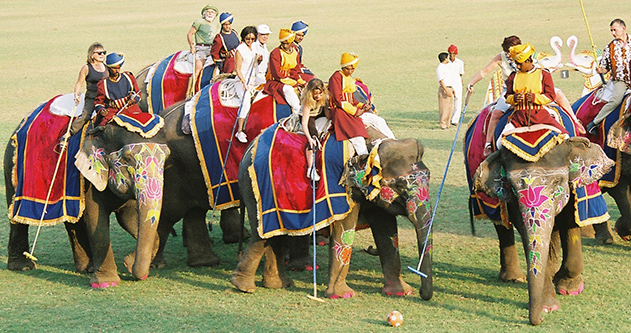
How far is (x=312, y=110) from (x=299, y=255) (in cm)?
188

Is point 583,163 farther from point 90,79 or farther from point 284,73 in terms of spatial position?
point 90,79

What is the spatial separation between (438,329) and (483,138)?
252 cm

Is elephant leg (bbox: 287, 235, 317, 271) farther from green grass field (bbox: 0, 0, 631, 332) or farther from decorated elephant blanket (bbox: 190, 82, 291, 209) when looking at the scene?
decorated elephant blanket (bbox: 190, 82, 291, 209)

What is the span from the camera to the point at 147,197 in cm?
1041

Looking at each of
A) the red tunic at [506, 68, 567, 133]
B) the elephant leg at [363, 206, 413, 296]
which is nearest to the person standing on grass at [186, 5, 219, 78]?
the elephant leg at [363, 206, 413, 296]

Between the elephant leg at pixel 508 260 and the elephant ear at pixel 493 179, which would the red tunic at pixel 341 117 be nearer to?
the elephant ear at pixel 493 179

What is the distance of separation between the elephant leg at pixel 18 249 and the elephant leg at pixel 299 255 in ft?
9.81

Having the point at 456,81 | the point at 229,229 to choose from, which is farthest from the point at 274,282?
the point at 456,81

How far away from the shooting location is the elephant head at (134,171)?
1027cm

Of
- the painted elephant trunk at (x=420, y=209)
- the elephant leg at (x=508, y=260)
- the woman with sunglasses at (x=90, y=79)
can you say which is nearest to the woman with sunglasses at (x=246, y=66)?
the woman with sunglasses at (x=90, y=79)

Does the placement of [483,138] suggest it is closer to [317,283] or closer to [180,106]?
[317,283]

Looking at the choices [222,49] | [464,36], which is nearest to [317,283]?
[222,49]

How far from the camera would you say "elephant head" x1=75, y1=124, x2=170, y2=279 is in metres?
10.3

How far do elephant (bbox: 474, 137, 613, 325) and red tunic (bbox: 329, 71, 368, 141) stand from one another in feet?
4.36
